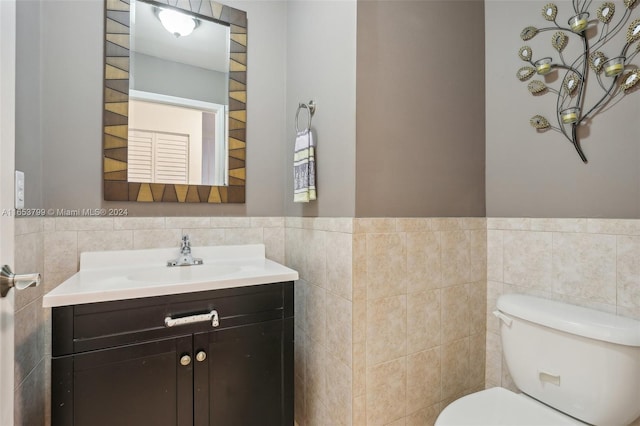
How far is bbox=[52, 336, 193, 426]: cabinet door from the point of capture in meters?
1.00

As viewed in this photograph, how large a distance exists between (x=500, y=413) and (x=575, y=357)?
32 centimetres

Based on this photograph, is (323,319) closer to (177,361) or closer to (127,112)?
(177,361)

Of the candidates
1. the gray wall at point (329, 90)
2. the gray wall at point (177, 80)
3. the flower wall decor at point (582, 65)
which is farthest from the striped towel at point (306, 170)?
the flower wall decor at point (582, 65)

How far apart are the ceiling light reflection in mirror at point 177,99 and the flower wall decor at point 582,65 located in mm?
1457

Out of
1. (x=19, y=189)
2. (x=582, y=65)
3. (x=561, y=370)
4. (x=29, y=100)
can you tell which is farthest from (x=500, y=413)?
(x=29, y=100)

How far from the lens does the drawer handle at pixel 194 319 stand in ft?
3.64

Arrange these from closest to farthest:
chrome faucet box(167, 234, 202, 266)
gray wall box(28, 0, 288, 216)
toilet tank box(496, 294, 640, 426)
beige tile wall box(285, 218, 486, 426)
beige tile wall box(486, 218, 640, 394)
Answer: toilet tank box(496, 294, 640, 426) → beige tile wall box(486, 218, 640, 394) → beige tile wall box(285, 218, 486, 426) → gray wall box(28, 0, 288, 216) → chrome faucet box(167, 234, 202, 266)

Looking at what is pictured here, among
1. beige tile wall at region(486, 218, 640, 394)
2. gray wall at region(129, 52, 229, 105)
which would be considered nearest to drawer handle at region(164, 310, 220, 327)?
gray wall at region(129, 52, 229, 105)

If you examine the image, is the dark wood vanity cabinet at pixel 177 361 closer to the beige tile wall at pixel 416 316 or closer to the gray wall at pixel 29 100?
the beige tile wall at pixel 416 316

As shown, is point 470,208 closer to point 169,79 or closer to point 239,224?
point 239,224

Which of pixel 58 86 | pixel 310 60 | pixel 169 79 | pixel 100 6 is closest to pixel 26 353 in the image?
pixel 58 86

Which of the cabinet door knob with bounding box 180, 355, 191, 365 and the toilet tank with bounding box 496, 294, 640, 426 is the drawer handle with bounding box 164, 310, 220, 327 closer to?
the cabinet door knob with bounding box 180, 355, 191, 365

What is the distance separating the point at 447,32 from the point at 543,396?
60.2 inches

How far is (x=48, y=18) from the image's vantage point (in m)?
1.35
